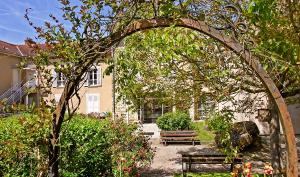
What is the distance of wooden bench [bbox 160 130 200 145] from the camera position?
1759 cm

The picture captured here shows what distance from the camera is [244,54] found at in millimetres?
3324

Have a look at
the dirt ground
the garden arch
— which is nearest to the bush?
the dirt ground

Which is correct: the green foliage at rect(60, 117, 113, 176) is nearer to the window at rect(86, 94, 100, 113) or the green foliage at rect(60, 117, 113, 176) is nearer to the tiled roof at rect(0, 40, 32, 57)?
the window at rect(86, 94, 100, 113)

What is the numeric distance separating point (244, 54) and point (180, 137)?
14672 mm

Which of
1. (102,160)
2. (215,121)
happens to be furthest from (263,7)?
(102,160)

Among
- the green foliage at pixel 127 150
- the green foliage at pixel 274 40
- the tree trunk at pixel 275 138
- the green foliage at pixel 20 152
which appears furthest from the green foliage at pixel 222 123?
the green foliage at pixel 20 152

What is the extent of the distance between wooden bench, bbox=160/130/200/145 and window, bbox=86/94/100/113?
14.7 m

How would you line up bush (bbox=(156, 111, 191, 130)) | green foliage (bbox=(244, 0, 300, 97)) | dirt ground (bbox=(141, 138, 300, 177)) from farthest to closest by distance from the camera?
1. bush (bbox=(156, 111, 191, 130))
2. dirt ground (bbox=(141, 138, 300, 177))
3. green foliage (bbox=(244, 0, 300, 97))

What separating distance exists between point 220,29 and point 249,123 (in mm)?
13749

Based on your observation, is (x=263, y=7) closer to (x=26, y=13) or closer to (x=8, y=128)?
(x=26, y=13)

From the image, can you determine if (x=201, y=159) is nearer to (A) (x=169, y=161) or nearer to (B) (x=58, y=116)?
(A) (x=169, y=161)

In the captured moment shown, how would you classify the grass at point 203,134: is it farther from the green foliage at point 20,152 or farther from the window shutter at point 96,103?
the green foliage at point 20,152

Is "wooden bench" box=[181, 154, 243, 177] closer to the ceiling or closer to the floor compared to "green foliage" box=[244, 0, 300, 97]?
closer to the floor

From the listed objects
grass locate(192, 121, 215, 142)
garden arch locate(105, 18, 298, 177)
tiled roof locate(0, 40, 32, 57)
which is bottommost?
grass locate(192, 121, 215, 142)
